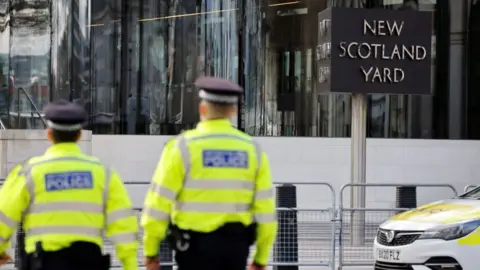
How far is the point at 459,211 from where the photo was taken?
9484 mm

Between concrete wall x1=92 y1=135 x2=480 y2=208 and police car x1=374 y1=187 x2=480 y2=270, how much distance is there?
27.7 feet

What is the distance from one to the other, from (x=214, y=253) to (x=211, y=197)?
1.02 feet

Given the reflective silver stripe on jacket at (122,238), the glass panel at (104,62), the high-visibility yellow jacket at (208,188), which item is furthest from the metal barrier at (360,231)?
the glass panel at (104,62)

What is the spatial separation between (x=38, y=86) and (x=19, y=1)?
65.6 inches

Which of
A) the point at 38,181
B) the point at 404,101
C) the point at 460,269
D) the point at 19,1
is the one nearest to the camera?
the point at 38,181

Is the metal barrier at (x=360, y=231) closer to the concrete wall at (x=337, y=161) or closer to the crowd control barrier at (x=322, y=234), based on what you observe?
the crowd control barrier at (x=322, y=234)

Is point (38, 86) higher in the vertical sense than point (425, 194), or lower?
higher

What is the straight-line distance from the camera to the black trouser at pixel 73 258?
524 cm

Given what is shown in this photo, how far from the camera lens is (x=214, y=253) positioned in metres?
5.26

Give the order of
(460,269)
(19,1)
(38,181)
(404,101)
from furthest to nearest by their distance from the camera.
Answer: (404,101) < (19,1) < (460,269) < (38,181)

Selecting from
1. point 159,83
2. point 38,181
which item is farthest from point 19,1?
point 38,181

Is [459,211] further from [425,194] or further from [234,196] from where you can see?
[425,194]

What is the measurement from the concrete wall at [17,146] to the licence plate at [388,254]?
284 inches

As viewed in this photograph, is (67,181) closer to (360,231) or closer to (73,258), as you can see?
(73,258)
